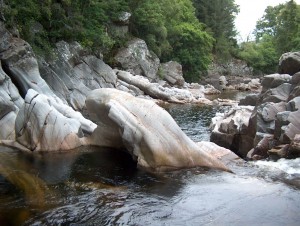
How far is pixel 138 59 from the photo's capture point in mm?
42688

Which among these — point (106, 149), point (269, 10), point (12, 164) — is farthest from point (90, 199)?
point (269, 10)

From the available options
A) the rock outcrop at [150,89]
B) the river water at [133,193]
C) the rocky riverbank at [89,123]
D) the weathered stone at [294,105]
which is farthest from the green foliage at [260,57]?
the river water at [133,193]

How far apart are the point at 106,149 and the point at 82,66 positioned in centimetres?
1785

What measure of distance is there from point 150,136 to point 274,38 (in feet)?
234

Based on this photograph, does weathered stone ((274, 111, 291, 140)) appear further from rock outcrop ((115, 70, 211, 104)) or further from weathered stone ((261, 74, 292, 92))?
rock outcrop ((115, 70, 211, 104))

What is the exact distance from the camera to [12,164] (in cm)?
1184

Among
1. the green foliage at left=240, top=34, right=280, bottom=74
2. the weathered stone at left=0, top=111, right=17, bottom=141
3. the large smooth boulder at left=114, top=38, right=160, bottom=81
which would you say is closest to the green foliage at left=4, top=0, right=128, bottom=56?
the large smooth boulder at left=114, top=38, right=160, bottom=81

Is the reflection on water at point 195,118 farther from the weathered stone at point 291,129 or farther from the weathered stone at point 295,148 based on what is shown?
the weathered stone at point 295,148

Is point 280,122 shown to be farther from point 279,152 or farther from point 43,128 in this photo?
point 43,128

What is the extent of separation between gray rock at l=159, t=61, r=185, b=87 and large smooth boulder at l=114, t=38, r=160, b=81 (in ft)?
7.74

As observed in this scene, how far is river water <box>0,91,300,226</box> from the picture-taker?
8.09 meters

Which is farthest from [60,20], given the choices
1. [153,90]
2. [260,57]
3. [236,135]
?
[260,57]

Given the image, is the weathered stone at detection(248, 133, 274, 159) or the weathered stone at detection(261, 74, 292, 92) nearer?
the weathered stone at detection(248, 133, 274, 159)

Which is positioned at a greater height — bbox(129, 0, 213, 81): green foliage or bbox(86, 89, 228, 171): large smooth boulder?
bbox(129, 0, 213, 81): green foliage
